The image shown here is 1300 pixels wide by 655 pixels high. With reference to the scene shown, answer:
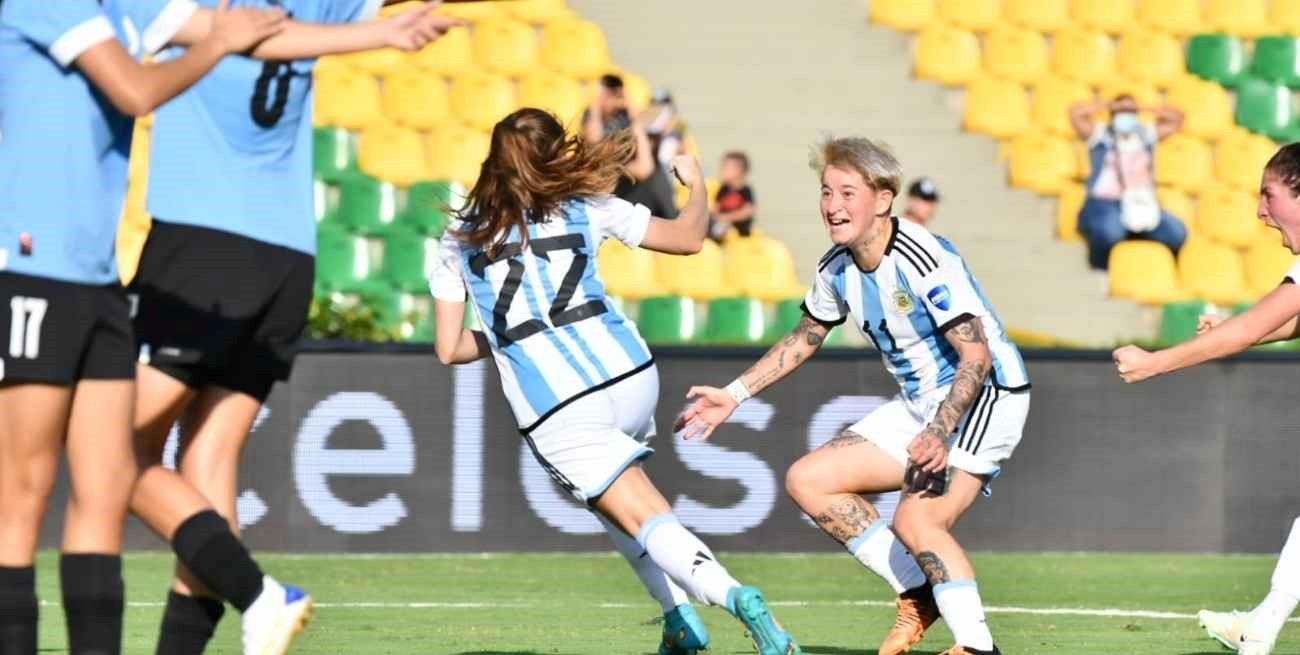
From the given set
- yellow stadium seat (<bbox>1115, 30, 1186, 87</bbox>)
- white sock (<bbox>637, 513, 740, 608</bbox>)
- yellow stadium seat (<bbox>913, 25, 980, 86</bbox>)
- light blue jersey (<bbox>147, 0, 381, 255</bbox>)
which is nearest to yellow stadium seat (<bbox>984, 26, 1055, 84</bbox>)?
yellow stadium seat (<bbox>913, 25, 980, 86</bbox>)

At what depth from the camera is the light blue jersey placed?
5.54 m

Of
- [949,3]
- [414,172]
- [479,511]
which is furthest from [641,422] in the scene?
[949,3]

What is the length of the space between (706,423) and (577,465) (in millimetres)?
691

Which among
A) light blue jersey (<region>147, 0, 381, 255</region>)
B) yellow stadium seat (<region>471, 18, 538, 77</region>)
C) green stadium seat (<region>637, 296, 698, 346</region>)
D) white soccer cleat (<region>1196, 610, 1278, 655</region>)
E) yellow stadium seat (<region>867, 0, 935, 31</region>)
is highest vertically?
light blue jersey (<region>147, 0, 381, 255</region>)

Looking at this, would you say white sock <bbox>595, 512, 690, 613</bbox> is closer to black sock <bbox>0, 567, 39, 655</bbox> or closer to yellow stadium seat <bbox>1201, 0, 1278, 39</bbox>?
black sock <bbox>0, 567, 39, 655</bbox>

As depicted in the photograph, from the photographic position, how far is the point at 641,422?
6.54m

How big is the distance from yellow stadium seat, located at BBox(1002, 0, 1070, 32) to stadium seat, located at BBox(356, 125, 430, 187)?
5.23 meters

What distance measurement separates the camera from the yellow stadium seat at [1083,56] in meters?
18.3

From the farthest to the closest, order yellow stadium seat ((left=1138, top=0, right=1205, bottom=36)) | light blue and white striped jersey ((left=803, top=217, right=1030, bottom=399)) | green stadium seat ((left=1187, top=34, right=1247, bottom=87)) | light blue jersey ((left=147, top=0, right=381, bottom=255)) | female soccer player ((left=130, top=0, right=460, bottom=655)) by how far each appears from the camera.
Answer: yellow stadium seat ((left=1138, top=0, right=1205, bottom=36)) < green stadium seat ((left=1187, top=34, right=1247, bottom=87)) < light blue and white striped jersey ((left=803, top=217, right=1030, bottom=399)) < light blue jersey ((left=147, top=0, right=381, bottom=255)) < female soccer player ((left=130, top=0, right=460, bottom=655))

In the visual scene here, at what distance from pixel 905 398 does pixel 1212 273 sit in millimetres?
9927

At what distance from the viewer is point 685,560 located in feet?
20.7

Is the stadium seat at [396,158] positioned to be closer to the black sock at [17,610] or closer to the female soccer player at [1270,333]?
the female soccer player at [1270,333]

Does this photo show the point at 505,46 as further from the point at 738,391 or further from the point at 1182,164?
the point at 738,391

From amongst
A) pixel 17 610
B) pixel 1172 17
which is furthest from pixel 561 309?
pixel 1172 17
